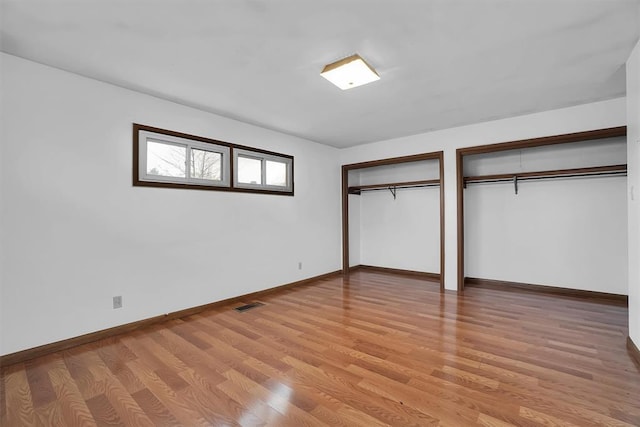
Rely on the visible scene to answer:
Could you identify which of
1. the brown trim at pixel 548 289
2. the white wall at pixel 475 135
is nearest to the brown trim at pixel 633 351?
the brown trim at pixel 548 289

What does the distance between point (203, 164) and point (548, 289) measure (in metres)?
5.30

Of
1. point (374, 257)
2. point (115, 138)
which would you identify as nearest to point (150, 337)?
point (115, 138)

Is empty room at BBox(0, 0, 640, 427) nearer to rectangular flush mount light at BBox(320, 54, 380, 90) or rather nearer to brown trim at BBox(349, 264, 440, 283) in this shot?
rectangular flush mount light at BBox(320, 54, 380, 90)

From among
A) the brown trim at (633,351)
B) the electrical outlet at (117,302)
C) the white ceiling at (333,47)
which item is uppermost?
the white ceiling at (333,47)

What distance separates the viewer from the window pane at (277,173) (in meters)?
4.59

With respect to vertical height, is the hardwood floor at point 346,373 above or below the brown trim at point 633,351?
below

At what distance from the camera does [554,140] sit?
382 cm

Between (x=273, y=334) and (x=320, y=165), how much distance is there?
11.2 ft

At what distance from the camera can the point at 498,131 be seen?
4.17m

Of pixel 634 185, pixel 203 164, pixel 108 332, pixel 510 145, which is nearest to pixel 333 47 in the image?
pixel 203 164

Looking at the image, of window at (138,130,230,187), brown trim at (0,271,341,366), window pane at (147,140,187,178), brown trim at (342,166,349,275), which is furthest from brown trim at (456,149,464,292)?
window pane at (147,140,187,178)

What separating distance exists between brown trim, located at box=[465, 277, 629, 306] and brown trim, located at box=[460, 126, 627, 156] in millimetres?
2114

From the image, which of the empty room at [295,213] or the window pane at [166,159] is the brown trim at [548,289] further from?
the window pane at [166,159]

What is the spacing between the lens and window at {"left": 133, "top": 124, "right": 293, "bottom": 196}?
3209 millimetres
